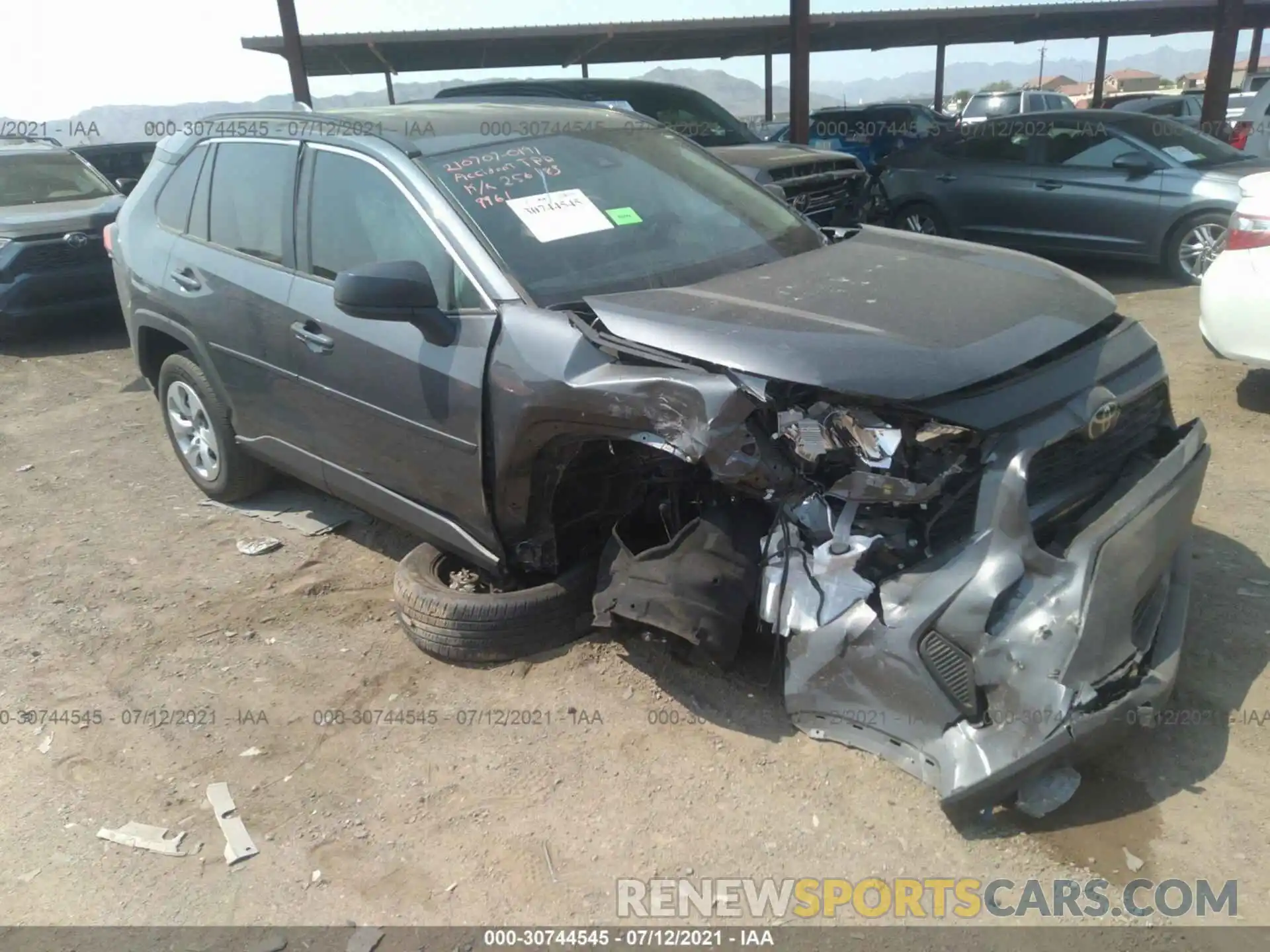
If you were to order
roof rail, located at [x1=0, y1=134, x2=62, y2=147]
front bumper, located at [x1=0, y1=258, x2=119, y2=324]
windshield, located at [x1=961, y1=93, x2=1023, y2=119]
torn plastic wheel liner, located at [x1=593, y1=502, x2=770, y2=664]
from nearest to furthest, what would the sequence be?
torn plastic wheel liner, located at [x1=593, y1=502, x2=770, y2=664]
front bumper, located at [x1=0, y1=258, x2=119, y2=324]
roof rail, located at [x1=0, y1=134, x2=62, y2=147]
windshield, located at [x1=961, y1=93, x2=1023, y2=119]

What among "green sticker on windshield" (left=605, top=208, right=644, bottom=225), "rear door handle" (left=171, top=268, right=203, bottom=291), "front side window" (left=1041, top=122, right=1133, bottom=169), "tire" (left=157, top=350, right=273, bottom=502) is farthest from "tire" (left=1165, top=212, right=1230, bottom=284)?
"rear door handle" (left=171, top=268, right=203, bottom=291)

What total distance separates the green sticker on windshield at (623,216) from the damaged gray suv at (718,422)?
0.01 metres

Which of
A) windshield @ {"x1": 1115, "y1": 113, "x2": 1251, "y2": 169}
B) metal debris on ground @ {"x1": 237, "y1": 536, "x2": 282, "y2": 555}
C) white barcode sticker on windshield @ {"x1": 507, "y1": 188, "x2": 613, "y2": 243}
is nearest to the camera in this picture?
white barcode sticker on windshield @ {"x1": 507, "y1": 188, "x2": 613, "y2": 243}

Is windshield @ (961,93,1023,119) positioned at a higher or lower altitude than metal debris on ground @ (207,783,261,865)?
lower

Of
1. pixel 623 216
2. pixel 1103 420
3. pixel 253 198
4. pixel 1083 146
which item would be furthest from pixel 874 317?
pixel 1083 146

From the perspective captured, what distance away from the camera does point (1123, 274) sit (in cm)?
930

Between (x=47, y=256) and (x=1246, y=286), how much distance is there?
9273 millimetres

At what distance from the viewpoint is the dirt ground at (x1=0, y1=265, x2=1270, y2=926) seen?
2617 millimetres

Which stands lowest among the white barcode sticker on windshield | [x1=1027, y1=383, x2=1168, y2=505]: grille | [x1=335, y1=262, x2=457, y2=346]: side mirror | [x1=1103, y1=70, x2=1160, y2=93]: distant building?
[x1=1103, y1=70, x2=1160, y2=93]: distant building

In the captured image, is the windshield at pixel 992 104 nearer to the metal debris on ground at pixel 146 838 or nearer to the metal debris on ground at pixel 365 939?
the metal debris on ground at pixel 146 838

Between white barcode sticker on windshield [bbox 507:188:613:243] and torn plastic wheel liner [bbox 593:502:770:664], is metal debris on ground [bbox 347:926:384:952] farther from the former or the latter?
white barcode sticker on windshield [bbox 507:188:613:243]

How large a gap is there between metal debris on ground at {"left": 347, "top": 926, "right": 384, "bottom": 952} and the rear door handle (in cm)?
308

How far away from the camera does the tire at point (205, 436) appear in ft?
15.7

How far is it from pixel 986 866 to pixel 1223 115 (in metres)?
15.4
